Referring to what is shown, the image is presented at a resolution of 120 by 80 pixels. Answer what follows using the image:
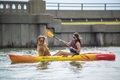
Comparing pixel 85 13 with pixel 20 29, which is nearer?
pixel 20 29

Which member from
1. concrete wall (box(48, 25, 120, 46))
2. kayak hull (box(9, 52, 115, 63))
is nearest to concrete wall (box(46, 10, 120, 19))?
concrete wall (box(48, 25, 120, 46))

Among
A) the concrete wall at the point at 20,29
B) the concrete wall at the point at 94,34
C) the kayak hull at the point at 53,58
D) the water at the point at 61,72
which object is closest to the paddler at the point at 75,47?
the kayak hull at the point at 53,58

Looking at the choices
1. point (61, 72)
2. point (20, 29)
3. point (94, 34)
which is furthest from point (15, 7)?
point (61, 72)

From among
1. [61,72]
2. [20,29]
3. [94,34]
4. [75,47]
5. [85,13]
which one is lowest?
[94,34]

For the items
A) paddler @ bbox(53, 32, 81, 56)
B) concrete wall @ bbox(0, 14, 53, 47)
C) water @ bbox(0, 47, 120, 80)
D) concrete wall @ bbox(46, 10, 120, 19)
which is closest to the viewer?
water @ bbox(0, 47, 120, 80)

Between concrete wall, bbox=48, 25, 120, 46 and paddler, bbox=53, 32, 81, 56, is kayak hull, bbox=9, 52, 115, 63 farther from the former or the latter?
concrete wall, bbox=48, 25, 120, 46

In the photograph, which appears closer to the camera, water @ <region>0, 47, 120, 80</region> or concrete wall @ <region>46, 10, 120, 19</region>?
water @ <region>0, 47, 120, 80</region>

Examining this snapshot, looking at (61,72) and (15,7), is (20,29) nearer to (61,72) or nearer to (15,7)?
(15,7)

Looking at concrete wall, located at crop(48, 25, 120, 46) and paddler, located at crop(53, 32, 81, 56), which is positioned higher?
paddler, located at crop(53, 32, 81, 56)

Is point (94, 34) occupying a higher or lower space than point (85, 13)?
lower

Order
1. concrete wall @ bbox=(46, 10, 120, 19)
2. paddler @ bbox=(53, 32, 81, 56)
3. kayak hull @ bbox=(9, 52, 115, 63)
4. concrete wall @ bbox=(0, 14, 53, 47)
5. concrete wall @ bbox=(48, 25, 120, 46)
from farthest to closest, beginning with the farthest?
concrete wall @ bbox=(46, 10, 120, 19), concrete wall @ bbox=(48, 25, 120, 46), concrete wall @ bbox=(0, 14, 53, 47), paddler @ bbox=(53, 32, 81, 56), kayak hull @ bbox=(9, 52, 115, 63)

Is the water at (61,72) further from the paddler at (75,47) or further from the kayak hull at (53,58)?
the paddler at (75,47)

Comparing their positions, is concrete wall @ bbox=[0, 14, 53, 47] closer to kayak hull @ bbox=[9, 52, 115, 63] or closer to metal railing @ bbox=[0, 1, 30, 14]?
metal railing @ bbox=[0, 1, 30, 14]

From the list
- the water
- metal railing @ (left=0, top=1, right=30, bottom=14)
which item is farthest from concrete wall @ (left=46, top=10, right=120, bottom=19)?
the water
